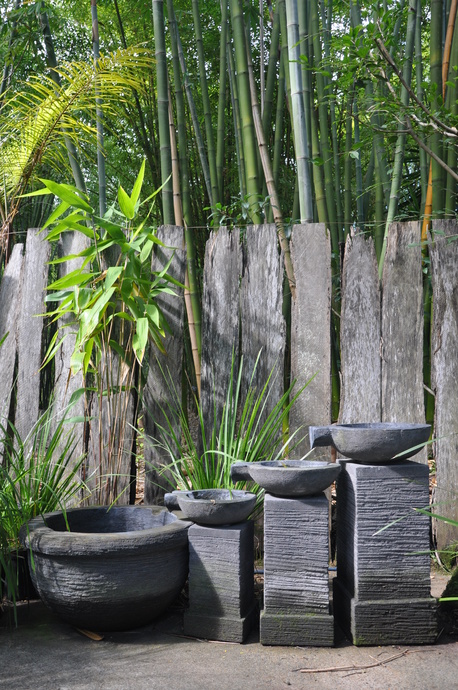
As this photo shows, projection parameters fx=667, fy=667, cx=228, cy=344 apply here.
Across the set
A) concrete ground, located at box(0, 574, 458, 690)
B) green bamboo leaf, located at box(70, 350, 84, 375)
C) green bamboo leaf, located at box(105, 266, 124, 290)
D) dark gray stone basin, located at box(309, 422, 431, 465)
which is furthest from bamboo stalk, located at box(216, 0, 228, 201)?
concrete ground, located at box(0, 574, 458, 690)

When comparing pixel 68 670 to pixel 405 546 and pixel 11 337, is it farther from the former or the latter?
pixel 11 337

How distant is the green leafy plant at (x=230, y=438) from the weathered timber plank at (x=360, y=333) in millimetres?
201

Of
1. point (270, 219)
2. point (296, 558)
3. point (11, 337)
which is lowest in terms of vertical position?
point (296, 558)

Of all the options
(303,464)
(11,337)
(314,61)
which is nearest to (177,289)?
(11,337)

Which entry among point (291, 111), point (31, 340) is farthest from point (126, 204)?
point (291, 111)

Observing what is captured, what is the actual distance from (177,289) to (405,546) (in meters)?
1.37

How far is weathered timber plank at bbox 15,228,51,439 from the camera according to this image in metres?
2.83

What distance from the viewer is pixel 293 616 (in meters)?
1.91

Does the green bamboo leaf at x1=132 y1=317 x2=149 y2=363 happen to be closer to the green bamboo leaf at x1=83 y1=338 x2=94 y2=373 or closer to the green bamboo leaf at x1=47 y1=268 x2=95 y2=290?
the green bamboo leaf at x1=83 y1=338 x2=94 y2=373

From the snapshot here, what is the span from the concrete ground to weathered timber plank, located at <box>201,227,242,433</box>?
95cm

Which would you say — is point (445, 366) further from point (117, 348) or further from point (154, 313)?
point (117, 348)

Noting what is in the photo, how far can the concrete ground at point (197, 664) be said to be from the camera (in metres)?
1.69

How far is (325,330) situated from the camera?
8.55ft

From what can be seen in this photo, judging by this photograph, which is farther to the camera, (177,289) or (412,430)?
(177,289)
